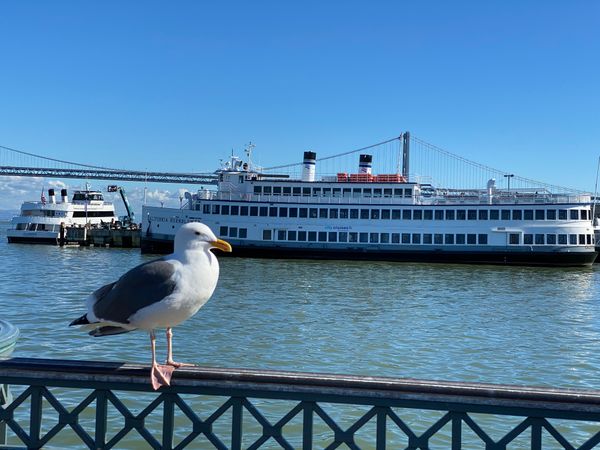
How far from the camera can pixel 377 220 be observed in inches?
1502

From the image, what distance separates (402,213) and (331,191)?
15.5 feet

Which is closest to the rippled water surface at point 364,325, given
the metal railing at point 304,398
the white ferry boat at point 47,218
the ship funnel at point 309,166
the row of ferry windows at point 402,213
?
the metal railing at point 304,398

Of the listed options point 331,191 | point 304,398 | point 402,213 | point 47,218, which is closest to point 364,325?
point 304,398

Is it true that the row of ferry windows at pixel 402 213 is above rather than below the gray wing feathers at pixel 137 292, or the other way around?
above

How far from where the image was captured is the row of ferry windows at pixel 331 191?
38.9m

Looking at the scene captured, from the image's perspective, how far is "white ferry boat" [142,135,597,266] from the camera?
36.1 metres

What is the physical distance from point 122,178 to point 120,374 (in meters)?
109

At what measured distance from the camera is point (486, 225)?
36750 mm

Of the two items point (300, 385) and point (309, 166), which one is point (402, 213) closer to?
point (309, 166)

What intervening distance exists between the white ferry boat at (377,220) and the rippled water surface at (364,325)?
7110mm

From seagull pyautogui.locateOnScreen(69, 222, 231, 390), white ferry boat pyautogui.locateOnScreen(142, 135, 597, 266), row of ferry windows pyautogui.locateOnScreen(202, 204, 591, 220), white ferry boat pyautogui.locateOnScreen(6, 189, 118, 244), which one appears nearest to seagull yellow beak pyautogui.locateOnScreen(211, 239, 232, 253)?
seagull pyautogui.locateOnScreen(69, 222, 231, 390)

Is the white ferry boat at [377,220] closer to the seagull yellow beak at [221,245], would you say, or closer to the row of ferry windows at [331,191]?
the row of ferry windows at [331,191]

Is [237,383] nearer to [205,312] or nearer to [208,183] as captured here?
[205,312]

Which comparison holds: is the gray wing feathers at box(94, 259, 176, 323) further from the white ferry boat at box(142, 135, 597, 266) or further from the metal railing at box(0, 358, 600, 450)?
the white ferry boat at box(142, 135, 597, 266)
